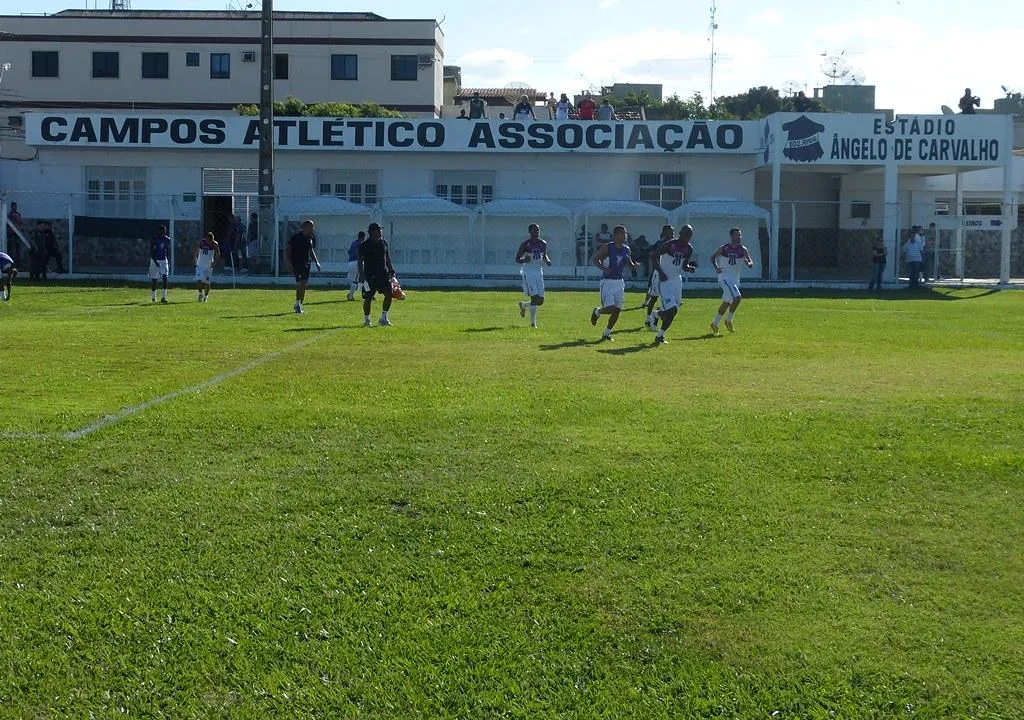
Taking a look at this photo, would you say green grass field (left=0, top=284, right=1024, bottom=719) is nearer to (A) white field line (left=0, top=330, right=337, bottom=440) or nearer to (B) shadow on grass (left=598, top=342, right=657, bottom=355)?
(A) white field line (left=0, top=330, right=337, bottom=440)

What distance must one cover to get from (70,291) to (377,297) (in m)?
7.30

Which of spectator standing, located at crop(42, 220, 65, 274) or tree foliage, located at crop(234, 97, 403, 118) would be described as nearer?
spectator standing, located at crop(42, 220, 65, 274)

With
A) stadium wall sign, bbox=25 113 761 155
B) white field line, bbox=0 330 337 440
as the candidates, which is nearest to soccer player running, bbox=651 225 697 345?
white field line, bbox=0 330 337 440

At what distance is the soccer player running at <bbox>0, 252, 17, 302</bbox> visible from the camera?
25.3m

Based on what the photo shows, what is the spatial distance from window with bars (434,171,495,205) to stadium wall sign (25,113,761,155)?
4.08 feet

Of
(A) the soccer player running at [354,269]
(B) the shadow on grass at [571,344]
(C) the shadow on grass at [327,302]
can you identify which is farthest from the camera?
(A) the soccer player running at [354,269]

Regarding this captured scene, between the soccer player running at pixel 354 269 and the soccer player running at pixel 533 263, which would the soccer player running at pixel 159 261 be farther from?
the soccer player running at pixel 533 263

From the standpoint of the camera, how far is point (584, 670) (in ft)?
17.1

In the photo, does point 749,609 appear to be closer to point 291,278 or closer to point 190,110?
point 291,278

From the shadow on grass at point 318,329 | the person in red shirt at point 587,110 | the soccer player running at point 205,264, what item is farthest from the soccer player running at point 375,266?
the person in red shirt at point 587,110

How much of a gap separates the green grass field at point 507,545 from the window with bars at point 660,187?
99.2 ft

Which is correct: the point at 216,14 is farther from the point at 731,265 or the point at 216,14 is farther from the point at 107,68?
the point at 731,265

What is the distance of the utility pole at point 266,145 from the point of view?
36469 mm

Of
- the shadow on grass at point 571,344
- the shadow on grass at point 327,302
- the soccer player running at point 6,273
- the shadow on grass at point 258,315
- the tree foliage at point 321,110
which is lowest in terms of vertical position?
the shadow on grass at point 571,344
